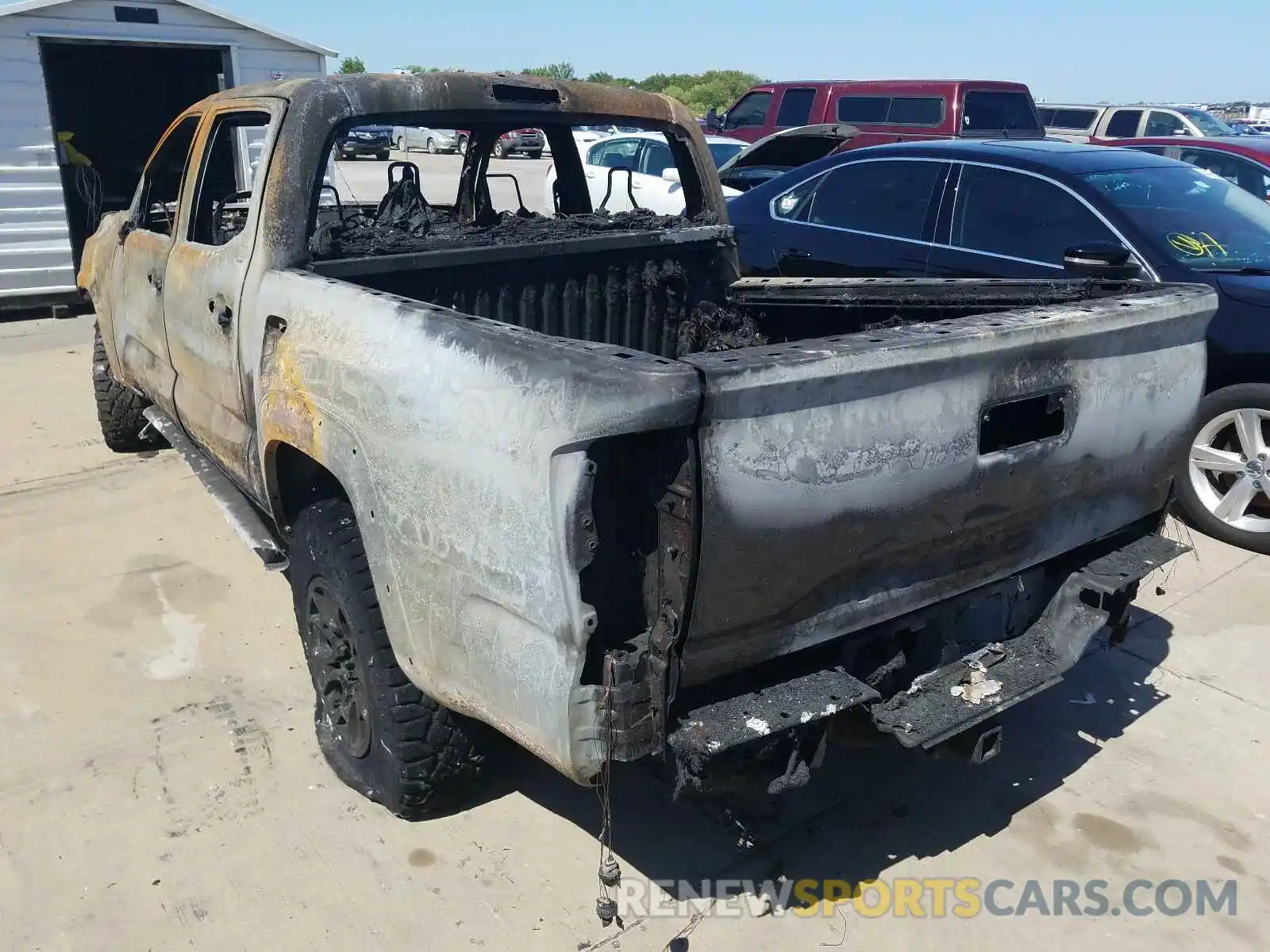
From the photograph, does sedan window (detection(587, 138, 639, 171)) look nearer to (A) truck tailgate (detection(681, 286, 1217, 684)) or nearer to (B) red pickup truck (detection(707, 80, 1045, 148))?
(B) red pickup truck (detection(707, 80, 1045, 148))

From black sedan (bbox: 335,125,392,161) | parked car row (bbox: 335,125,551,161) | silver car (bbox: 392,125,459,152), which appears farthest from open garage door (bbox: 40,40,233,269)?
silver car (bbox: 392,125,459,152)

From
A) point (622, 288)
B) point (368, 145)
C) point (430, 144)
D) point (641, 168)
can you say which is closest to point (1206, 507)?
point (622, 288)

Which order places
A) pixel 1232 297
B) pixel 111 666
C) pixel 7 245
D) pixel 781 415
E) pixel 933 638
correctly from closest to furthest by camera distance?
1. pixel 781 415
2. pixel 933 638
3. pixel 111 666
4. pixel 1232 297
5. pixel 7 245

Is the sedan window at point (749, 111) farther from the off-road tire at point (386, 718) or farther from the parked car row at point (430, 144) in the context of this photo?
the off-road tire at point (386, 718)

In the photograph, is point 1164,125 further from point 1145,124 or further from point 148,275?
point 148,275

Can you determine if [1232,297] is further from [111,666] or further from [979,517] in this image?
[111,666]

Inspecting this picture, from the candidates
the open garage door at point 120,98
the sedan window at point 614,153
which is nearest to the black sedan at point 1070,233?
the sedan window at point 614,153

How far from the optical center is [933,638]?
2688 mm

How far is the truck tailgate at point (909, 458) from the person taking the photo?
2129mm

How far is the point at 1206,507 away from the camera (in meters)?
4.94

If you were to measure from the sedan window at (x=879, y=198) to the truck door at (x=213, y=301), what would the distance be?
11.7 feet

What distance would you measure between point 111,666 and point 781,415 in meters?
2.78

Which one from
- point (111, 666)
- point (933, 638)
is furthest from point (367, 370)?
point (111, 666)

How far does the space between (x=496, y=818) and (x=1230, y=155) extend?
9.65 m
